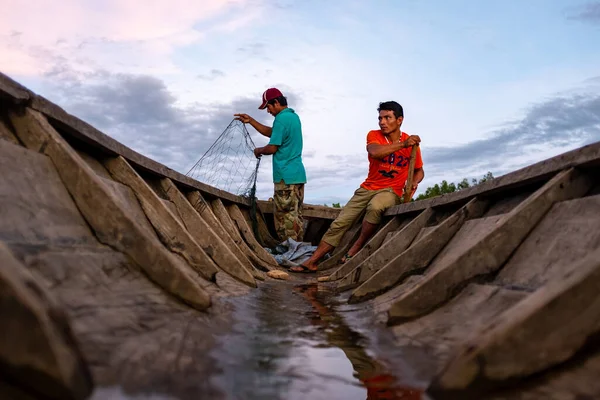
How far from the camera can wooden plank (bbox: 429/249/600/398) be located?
4.55ft

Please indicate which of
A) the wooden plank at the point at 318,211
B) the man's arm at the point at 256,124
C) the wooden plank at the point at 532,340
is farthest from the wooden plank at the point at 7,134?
the wooden plank at the point at 318,211

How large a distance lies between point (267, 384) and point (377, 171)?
450 centimetres

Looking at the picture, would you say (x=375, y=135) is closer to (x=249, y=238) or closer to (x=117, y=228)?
(x=249, y=238)

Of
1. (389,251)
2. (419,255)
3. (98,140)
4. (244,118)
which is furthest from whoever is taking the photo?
(244,118)

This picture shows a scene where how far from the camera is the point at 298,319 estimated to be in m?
2.81

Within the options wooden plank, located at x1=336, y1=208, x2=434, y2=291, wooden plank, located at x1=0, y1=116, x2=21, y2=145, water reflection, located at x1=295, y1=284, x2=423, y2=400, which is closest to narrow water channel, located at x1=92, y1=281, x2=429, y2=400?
water reflection, located at x1=295, y1=284, x2=423, y2=400

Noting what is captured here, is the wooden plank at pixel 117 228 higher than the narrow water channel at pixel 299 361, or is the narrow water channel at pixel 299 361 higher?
the wooden plank at pixel 117 228

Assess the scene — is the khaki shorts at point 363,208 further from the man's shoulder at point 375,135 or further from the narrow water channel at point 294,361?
the narrow water channel at point 294,361

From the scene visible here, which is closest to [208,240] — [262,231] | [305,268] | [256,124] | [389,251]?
[389,251]

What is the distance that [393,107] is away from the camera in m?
5.88

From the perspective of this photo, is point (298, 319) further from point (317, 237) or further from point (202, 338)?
point (317, 237)

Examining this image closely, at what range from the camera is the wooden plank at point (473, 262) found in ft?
7.49

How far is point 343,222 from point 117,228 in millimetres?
4017

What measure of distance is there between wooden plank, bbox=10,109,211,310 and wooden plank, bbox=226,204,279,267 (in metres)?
3.88
